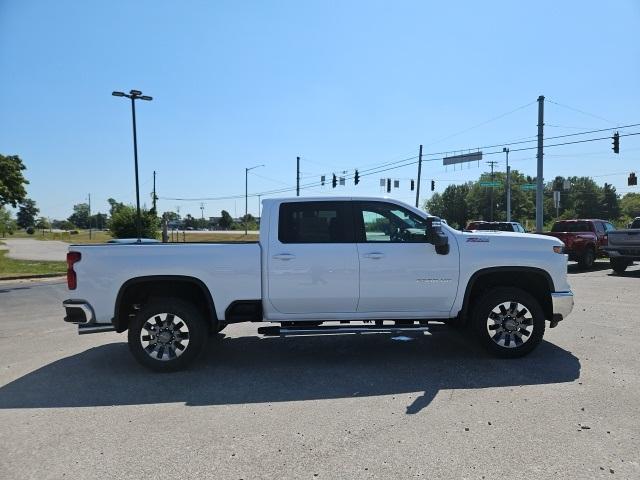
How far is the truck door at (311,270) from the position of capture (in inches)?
224

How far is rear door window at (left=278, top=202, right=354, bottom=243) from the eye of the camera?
584cm

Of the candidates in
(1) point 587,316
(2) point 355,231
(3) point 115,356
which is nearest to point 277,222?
(2) point 355,231

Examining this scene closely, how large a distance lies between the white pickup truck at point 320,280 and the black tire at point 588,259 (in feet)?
47.8

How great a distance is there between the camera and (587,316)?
Answer: 28.6 ft

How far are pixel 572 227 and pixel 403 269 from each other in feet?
55.4

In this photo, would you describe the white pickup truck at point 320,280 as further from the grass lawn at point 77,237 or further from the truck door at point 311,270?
the grass lawn at point 77,237

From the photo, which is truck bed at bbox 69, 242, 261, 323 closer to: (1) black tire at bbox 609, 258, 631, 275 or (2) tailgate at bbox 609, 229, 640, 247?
(2) tailgate at bbox 609, 229, 640, 247

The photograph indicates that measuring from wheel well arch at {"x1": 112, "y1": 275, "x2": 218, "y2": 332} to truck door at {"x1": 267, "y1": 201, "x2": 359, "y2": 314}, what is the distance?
0.78 m

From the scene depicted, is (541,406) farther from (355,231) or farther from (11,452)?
(11,452)

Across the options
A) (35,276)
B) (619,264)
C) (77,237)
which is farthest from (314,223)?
(77,237)

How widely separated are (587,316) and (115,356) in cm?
764

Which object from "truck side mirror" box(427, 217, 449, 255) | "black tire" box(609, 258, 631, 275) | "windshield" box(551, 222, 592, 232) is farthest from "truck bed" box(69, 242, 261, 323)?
"windshield" box(551, 222, 592, 232)

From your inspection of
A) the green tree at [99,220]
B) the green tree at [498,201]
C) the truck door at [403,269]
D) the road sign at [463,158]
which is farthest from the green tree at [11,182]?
the green tree at [99,220]

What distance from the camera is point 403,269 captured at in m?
5.77
